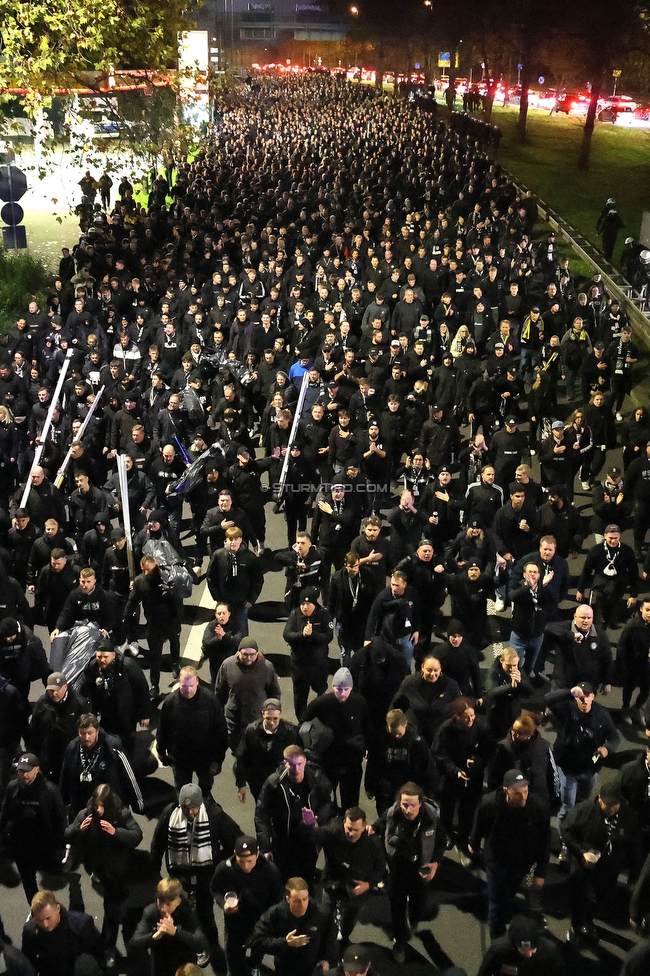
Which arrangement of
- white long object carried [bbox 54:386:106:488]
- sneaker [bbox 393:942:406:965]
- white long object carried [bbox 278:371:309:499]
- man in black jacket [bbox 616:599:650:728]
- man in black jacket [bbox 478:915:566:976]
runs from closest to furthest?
man in black jacket [bbox 478:915:566:976]
sneaker [bbox 393:942:406:965]
man in black jacket [bbox 616:599:650:728]
white long object carried [bbox 54:386:106:488]
white long object carried [bbox 278:371:309:499]

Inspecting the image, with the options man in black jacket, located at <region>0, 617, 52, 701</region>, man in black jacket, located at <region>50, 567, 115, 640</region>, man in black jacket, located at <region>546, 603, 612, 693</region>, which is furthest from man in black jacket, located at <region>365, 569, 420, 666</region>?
man in black jacket, located at <region>0, 617, 52, 701</region>

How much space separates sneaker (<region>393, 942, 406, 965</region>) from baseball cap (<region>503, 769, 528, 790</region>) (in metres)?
1.31

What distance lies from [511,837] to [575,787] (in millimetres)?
Result: 1157

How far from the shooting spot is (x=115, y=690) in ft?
24.7

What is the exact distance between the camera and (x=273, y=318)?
16484 millimetres

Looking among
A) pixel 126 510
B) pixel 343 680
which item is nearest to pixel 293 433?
pixel 126 510

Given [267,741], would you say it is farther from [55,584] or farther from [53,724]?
[55,584]

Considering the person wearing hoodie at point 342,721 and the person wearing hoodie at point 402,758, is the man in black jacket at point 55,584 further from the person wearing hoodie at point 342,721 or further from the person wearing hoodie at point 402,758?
the person wearing hoodie at point 402,758

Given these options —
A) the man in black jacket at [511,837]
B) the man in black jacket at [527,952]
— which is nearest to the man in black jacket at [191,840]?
the man in black jacket at [511,837]

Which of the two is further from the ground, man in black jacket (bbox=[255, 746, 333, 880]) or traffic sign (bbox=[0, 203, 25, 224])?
traffic sign (bbox=[0, 203, 25, 224])

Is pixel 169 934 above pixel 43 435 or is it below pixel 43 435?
below

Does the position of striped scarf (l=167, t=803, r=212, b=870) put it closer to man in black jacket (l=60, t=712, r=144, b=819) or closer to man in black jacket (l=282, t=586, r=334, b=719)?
man in black jacket (l=60, t=712, r=144, b=819)

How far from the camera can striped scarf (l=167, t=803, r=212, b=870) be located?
6.17 m

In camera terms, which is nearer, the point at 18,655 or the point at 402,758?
the point at 402,758
